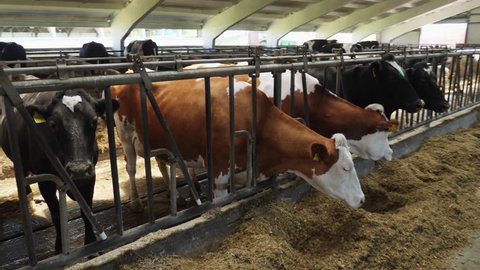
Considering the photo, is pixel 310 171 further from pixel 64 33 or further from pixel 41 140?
pixel 64 33

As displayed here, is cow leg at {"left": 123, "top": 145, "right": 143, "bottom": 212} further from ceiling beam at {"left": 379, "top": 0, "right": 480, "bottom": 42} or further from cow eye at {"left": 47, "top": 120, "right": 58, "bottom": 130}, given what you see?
ceiling beam at {"left": 379, "top": 0, "right": 480, "bottom": 42}

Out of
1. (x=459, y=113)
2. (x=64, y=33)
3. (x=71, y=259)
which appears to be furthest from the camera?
(x=64, y=33)

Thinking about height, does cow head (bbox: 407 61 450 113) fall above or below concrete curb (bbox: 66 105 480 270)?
above

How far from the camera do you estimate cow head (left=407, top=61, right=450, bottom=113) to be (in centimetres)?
564

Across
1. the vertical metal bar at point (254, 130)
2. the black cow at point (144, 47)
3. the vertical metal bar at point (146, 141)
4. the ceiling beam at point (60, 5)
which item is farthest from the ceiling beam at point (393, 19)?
the vertical metal bar at point (146, 141)

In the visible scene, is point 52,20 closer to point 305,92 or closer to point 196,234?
point 305,92

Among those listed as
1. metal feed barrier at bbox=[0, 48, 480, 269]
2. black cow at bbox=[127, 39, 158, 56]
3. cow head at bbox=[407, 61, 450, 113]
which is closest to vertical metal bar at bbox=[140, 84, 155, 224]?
metal feed barrier at bbox=[0, 48, 480, 269]

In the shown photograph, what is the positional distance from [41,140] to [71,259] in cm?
72

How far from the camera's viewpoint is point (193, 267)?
2443 millimetres

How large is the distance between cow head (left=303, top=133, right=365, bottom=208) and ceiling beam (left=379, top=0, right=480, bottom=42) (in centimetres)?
2492

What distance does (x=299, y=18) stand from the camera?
1808cm

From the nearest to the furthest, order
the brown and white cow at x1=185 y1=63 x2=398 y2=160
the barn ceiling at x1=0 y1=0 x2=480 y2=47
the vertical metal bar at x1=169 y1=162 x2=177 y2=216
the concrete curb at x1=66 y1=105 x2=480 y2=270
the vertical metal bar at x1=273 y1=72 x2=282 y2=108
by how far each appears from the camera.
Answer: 1. the concrete curb at x1=66 y1=105 x2=480 y2=270
2. the vertical metal bar at x1=169 y1=162 x2=177 y2=216
3. the vertical metal bar at x1=273 y1=72 x2=282 y2=108
4. the brown and white cow at x1=185 y1=63 x2=398 y2=160
5. the barn ceiling at x1=0 y1=0 x2=480 y2=47

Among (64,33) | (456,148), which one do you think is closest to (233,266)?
(456,148)

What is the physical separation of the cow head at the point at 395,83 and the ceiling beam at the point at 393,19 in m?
19.1
